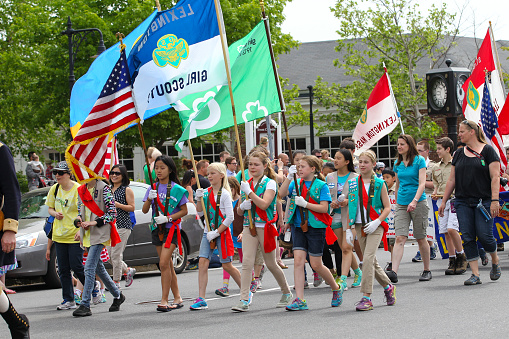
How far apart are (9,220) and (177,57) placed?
386cm

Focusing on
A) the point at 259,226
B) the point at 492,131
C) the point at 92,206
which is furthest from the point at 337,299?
the point at 492,131

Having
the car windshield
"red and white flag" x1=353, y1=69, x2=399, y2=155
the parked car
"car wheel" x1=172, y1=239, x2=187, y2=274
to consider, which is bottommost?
"car wheel" x1=172, y1=239, x2=187, y2=274

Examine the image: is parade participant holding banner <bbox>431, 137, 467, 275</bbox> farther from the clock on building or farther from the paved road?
the clock on building

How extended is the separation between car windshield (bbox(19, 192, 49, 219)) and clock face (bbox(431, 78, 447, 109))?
7166mm

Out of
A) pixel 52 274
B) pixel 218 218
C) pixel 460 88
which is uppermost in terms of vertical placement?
pixel 460 88

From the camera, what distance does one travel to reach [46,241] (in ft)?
38.8

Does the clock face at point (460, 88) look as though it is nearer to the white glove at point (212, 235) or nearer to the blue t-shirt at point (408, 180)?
the blue t-shirt at point (408, 180)

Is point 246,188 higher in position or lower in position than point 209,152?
lower

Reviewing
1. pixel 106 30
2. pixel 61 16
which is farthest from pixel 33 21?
pixel 106 30

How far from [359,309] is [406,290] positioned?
1691mm

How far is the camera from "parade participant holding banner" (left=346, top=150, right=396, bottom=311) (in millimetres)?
8172

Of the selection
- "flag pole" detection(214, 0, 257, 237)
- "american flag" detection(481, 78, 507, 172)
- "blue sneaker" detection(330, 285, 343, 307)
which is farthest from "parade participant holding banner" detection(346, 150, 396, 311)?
"american flag" detection(481, 78, 507, 172)

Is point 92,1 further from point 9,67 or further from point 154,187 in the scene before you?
point 154,187

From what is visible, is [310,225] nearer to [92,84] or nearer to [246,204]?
[246,204]
